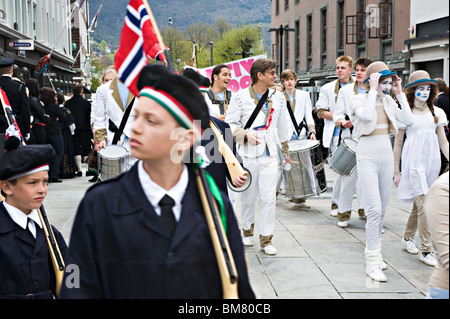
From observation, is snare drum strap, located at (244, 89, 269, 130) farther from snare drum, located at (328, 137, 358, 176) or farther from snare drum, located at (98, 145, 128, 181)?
snare drum, located at (98, 145, 128, 181)

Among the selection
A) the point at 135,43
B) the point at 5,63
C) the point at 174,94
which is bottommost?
the point at 174,94

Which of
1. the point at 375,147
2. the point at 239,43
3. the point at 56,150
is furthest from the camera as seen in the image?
the point at 239,43

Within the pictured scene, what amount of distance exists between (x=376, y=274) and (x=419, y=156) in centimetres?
156

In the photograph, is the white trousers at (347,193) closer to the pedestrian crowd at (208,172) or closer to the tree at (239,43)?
the pedestrian crowd at (208,172)

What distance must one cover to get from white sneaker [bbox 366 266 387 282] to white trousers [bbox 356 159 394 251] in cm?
22

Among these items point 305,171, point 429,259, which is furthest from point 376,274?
point 305,171

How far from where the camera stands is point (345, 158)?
24.6 feet

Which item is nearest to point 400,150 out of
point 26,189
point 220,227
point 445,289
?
point 445,289

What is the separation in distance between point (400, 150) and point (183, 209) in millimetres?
4882

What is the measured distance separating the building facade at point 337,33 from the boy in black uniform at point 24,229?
1960 cm

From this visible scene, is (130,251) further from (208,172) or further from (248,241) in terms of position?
(248,241)

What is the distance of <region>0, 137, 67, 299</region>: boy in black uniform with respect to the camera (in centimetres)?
312

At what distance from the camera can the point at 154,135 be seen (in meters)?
2.12
